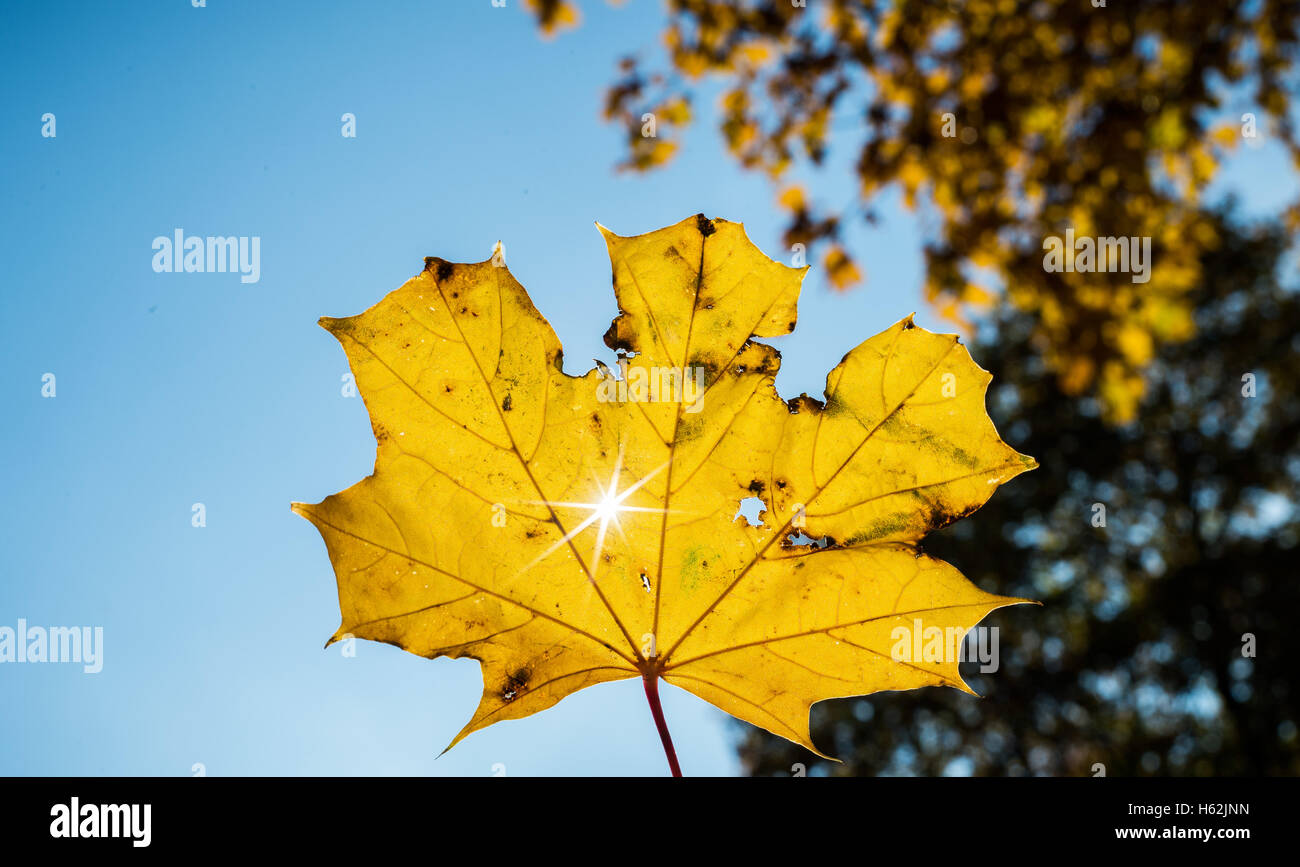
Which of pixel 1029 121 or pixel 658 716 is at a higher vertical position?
pixel 1029 121

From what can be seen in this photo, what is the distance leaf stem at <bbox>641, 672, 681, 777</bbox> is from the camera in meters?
0.58

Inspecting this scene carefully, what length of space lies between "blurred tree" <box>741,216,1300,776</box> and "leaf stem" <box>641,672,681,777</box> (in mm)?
12617

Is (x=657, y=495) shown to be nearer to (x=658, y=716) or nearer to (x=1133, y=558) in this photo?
(x=658, y=716)

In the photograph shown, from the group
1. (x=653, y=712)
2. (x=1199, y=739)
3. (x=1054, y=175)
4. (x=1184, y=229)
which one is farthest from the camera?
(x=1199, y=739)

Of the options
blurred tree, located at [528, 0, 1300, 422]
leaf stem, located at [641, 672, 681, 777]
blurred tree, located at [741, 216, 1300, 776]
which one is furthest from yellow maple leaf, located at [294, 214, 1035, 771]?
blurred tree, located at [741, 216, 1300, 776]

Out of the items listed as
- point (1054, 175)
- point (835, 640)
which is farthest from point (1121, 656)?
point (835, 640)

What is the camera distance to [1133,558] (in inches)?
520

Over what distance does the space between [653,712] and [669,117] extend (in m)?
4.34

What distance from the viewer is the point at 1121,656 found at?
12.7 m

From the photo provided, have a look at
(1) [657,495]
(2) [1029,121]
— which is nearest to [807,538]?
(1) [657,495]

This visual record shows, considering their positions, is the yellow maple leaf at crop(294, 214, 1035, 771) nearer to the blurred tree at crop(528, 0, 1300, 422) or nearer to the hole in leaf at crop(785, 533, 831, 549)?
the hole in leaf at crop(785, 533, 831, 549)

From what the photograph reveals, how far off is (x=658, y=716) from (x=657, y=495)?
0.20m

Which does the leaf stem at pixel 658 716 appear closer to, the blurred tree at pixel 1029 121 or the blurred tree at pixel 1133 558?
the blurred tree at pixel 1029 121

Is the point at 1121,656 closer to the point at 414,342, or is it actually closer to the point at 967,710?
the point at 967,710
